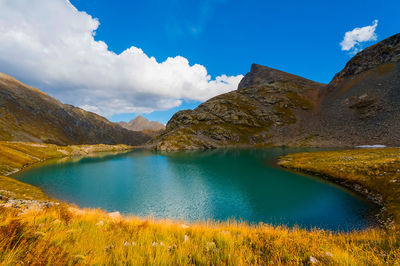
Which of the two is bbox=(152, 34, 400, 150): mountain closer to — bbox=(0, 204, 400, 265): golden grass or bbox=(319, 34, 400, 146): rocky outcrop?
bbox=(319, 34, 400, 146): rocky outcrop

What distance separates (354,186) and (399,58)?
20879 centimetres

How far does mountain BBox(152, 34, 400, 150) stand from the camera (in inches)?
4857

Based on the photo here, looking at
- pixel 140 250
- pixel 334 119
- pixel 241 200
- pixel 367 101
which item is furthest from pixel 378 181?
pixel 367 101

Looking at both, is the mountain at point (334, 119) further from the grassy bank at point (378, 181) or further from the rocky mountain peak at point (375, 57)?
the grassy bank at point (378, 181)

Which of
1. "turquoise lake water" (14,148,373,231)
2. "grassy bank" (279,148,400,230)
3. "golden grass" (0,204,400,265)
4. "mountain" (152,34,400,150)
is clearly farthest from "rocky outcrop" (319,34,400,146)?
"golden grass" (0,204,400,265)

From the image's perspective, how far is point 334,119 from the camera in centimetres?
15250

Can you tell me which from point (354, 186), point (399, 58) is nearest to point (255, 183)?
point (354, 186)

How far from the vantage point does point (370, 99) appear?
137 m

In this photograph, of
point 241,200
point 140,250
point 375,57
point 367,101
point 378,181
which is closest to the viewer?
point 140,250

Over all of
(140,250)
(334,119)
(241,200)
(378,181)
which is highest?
(334,119)

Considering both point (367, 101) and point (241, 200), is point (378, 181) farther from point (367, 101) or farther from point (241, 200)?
point (367, 101)

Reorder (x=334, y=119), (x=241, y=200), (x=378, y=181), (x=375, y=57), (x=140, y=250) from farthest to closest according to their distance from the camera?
(x=375, y=57)
(x=334, y=119)
(x=241, y=200)
(x=378, y=181)
(x=140, y=250)

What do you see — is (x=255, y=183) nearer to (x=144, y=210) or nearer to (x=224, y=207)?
(x=224, y=207)

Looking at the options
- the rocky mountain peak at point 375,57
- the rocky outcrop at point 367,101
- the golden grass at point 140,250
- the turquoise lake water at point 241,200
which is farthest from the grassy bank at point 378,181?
the rocky mountain peak at point 375,57
